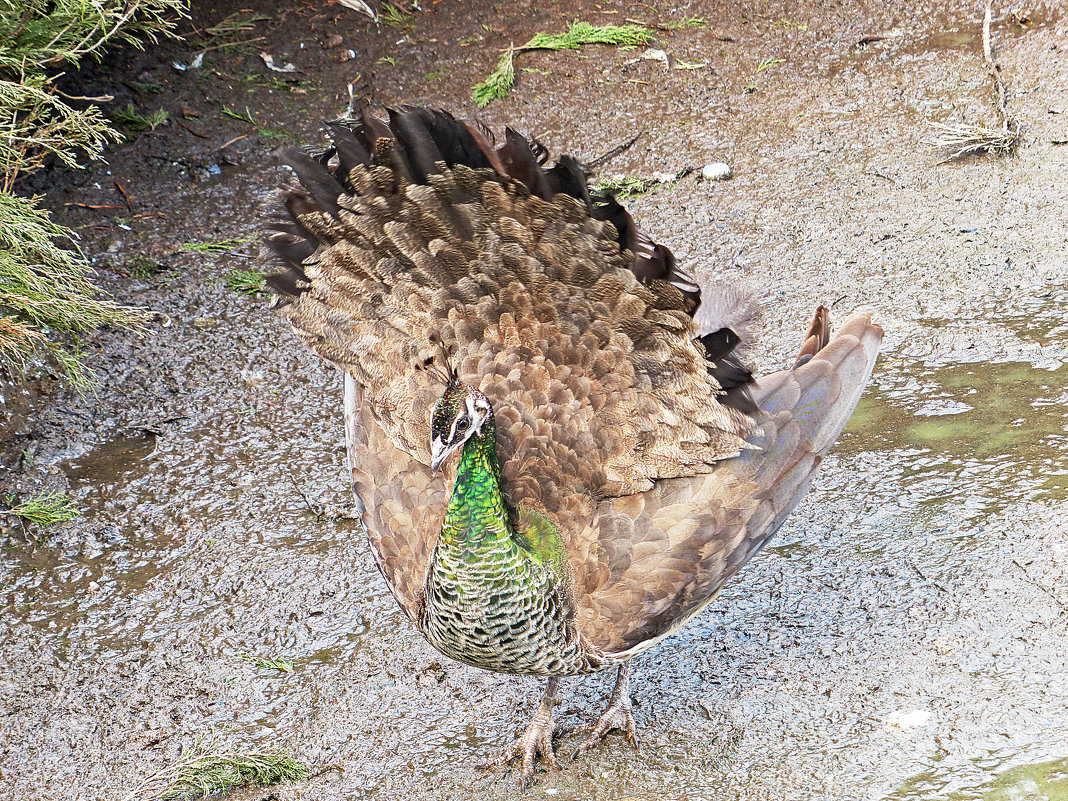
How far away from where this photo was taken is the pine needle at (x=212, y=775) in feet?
11.3

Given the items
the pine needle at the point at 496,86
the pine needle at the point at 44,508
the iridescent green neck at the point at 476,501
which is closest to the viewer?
the iridescent green neck at the point at 476,501

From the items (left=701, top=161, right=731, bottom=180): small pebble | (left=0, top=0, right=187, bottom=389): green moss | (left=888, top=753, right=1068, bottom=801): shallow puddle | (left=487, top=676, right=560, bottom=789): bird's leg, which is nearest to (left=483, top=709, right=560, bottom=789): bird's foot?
(left=487, top=676, right=560, bottom=789): bird's leg

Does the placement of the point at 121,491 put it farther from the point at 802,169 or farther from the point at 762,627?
the point at 802,169

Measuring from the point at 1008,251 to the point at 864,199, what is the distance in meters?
0.86

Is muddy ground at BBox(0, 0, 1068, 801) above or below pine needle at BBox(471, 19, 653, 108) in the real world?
below

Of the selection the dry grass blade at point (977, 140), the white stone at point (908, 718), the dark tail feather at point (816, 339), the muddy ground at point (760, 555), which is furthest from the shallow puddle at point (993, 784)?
the dry grass blade at point (977, 140)

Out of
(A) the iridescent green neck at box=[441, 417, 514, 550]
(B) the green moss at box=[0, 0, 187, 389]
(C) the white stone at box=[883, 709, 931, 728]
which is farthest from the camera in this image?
(B) the green moss at box=[0, 0, 187, 389]

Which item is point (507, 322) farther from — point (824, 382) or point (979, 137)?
point (979, 137)

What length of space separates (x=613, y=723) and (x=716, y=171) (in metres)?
3.60

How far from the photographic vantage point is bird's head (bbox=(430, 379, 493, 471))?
9.77ft

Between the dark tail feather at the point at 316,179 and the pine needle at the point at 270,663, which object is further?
the pine needle at the point at 270,663

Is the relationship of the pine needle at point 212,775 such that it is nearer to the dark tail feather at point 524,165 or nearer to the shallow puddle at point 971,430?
the dark tail feather at point 524,165

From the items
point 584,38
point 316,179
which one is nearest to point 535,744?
point 316,179

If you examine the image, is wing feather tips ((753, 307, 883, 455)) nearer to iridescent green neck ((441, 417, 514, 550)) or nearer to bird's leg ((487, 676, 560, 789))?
iridescent green neck ((441, 417, 514, 550))
